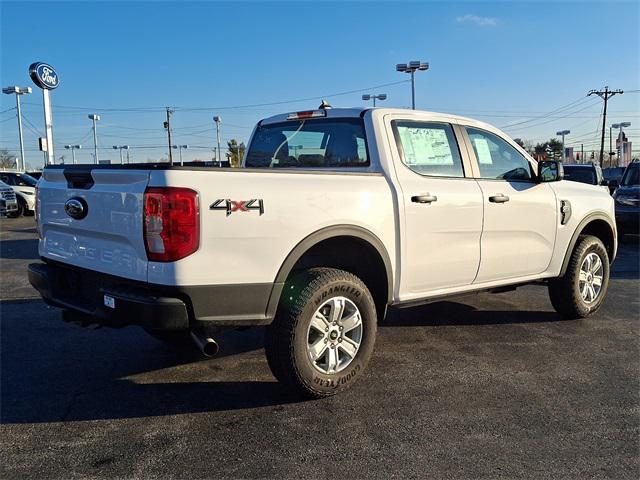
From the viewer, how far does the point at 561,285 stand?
555 cm

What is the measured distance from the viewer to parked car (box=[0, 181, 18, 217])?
17.7 metres

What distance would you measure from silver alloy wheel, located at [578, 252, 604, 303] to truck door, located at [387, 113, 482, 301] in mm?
1780

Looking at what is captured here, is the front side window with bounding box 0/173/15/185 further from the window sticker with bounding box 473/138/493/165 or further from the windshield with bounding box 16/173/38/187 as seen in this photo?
the window sticker with bounding box 473/138/493/165

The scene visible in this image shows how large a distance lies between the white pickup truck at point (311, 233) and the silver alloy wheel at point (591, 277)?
1.75ft

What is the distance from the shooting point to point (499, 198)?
4.64m

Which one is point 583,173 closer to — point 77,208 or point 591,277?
point 591,277

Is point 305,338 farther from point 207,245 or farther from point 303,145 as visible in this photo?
point 303,145

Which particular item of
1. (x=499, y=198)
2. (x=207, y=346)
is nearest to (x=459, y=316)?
(x=499, y=198)

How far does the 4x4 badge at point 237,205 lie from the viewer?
3.05 m

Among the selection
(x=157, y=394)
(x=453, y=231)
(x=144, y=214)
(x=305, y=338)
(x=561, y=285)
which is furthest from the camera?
(x=561, y=285)

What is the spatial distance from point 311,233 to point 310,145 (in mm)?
1451

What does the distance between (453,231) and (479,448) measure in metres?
1.76

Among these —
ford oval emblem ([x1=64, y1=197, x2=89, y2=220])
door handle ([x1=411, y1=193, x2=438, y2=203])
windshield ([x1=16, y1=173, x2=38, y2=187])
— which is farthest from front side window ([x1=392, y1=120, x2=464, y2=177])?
windshield ([x1=16, y1=173, x2=38, y2=187])

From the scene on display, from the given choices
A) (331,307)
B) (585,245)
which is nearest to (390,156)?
(331,307)
